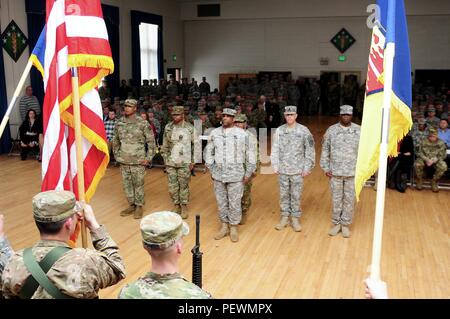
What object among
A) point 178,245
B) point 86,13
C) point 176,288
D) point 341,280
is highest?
point 86,13

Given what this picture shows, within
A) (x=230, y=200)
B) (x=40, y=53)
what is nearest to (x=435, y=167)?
(x=230, y=200)

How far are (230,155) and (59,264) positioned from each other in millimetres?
3243

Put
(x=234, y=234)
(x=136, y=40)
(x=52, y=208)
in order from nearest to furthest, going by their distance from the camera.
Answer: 1. (x=52, y=208)
2. (x=234, y=234)
3. (x=136, y=40)

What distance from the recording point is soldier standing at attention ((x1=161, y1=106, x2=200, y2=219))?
5.69 m

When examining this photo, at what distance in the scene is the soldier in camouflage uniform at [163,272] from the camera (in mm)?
1764

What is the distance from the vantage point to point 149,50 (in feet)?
55.5

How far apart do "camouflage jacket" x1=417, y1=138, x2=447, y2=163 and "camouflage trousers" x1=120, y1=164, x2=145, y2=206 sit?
13.9ft

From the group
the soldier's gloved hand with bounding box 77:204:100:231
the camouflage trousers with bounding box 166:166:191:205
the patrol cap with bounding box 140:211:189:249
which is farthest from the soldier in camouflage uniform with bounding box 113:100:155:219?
the patrol cap with bounding box 140:211:189:249

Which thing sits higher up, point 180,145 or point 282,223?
point 180,145

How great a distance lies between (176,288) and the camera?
5.81ft

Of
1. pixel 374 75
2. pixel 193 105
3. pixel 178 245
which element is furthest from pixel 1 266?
pixel 193 105

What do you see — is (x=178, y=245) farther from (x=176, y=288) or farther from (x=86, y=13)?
(x=86, y=13)

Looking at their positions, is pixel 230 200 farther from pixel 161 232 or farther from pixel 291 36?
pixel 291 36
